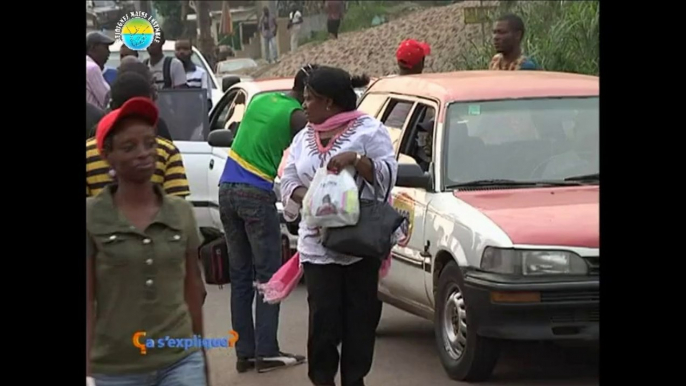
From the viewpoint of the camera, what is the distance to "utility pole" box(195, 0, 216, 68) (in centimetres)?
2981

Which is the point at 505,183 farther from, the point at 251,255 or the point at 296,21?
the point at 296,21

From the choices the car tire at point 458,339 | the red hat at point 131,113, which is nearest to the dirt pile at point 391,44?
the car tire at point 458,339

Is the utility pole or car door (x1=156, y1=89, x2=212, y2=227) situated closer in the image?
car door (x1=156, y1=89, x2=212, y2=227)

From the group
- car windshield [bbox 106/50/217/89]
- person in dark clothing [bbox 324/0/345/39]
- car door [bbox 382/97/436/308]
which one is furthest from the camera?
person in dark clothing [bbox 324/0/345/39]

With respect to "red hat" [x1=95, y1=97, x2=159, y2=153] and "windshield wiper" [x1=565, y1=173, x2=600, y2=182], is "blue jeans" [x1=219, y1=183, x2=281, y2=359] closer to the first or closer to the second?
"windshield wiper" [x1=565, y1=173, x2=600, y2=182]

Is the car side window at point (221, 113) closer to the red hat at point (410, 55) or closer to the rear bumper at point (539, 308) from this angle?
the red hat at point (410, 55)

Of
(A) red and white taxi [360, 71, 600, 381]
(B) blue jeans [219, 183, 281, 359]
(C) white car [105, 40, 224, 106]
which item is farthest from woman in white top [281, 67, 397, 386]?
(C) white car [105, 40, 224, 106]

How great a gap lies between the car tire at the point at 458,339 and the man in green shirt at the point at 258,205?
1.03 meters

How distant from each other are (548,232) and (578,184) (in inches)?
37.5

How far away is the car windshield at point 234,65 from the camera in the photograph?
30.3m

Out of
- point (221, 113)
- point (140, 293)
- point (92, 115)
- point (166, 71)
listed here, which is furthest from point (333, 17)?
point (140, 293)

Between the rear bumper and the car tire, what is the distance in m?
0.18

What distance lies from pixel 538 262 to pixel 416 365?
1.55 m
